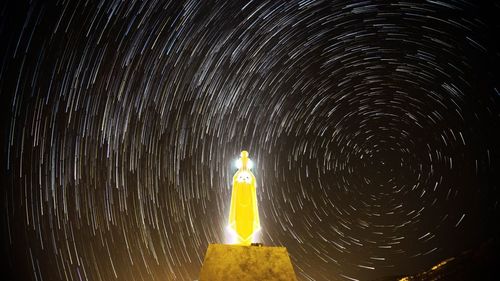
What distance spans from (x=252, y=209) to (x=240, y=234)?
87cm

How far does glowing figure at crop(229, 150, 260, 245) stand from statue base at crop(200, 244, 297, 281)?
410 cm

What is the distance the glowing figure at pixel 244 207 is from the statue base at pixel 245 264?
4.10 metres

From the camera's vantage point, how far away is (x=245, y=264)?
23.3 feet

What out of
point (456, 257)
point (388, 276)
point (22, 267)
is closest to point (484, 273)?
point (456, 257)

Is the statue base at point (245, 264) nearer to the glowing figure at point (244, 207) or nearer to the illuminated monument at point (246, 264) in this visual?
the illuminated monument at point (246, 264)

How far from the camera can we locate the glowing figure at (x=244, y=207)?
452 inches

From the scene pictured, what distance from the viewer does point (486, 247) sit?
19.5m

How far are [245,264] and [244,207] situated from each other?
463cm

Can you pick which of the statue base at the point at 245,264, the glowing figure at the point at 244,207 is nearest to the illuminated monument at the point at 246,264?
the statue base at the point at 245,264

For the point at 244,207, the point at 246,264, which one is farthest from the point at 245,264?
the point at 244,207

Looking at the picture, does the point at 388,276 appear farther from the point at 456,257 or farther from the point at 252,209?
the point at 252,209

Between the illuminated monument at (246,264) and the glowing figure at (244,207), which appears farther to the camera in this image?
the glowing figure at (244,207)

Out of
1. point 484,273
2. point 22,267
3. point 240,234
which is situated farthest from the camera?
point 22,267

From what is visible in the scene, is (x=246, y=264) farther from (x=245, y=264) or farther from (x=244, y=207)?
(x=244, y=207)
